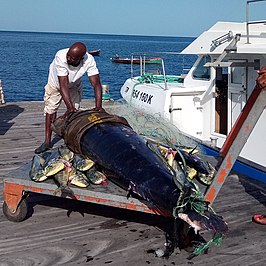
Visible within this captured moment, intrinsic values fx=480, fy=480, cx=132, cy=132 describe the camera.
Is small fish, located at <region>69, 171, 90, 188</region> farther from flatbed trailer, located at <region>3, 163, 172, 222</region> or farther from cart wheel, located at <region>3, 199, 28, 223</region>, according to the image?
cart wheel, located at <region>3, 199, 28, 223</region>

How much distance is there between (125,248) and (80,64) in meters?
3.15

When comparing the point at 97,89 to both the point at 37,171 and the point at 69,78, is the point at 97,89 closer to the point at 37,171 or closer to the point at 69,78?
the point at 69,78

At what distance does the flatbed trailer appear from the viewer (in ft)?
13.6

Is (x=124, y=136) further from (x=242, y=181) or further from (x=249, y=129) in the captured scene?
(x=242, y=181)

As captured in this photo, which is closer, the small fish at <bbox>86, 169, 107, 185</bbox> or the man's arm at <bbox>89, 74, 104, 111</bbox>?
the small fish at <bbox>86, 169, 107, 185</bbox>

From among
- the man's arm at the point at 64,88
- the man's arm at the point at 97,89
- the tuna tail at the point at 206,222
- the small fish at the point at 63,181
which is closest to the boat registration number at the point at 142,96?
the man's arm at the point at 97,89

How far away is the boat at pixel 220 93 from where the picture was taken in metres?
6.42

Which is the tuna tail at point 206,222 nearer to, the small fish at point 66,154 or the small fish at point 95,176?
the small fish at point 95,176

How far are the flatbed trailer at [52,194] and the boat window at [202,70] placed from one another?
4.42m

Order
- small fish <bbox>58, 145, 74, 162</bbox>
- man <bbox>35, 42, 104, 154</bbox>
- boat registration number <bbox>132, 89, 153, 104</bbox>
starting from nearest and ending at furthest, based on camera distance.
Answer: small fish <bbox>58, 145, 74, 162</bbox> → man <bbox>35, 42, 104, 154</bbox> → boat registration number <bbox>132, 89, 153, 104</bbox>

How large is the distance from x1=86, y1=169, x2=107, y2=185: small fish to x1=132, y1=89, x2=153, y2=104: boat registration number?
4383mm

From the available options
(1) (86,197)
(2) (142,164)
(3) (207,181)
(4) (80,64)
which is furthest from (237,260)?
(4) (80,64)

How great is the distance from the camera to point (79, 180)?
450cm

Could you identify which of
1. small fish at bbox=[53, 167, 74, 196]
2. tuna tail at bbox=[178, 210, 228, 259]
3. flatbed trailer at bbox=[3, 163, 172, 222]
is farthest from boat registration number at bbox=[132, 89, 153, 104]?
tuna tail at bbox=[178, 210, 228, 259]
